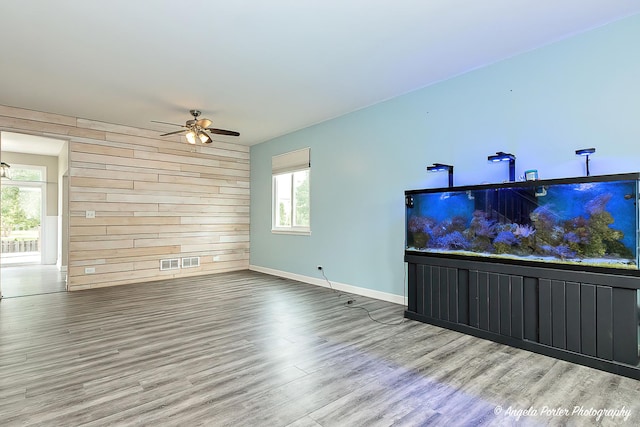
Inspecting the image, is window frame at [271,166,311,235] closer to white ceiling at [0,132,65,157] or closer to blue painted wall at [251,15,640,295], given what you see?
blue painted wall at [251,15,640,295]

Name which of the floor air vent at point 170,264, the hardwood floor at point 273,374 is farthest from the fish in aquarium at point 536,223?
the floor air vent at point 170,264

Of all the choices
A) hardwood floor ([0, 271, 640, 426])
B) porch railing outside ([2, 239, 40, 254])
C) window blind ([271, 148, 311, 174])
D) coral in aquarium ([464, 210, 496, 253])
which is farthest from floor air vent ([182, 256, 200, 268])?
coral in aquarium ([464, 210, 496, 253])

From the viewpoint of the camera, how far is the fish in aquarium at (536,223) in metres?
2.44

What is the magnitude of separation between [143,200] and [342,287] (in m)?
3.83

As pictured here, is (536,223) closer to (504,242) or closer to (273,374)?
(504,242)

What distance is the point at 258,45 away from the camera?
3135mm

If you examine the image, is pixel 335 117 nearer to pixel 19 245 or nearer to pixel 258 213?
pixel 258 213

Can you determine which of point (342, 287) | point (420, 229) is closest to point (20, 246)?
point (342, 287)

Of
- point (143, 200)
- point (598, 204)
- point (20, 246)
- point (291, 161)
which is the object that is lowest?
point (20, 246)

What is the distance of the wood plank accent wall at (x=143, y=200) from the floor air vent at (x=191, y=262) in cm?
8

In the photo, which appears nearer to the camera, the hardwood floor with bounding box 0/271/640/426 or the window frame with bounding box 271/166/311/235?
the hardwood floor with bounding box 0/271/640/426

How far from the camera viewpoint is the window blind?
5.89 meters

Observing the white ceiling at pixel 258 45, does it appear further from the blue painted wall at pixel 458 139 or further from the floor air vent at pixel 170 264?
the floor air vent at pixel 170 264

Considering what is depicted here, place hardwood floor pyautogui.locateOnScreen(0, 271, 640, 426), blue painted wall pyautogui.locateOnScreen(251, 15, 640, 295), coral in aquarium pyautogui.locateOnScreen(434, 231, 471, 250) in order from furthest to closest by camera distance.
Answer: coral in aquarium pyautogui.locateOnScreen(434, 231, 471, 250)
blue painted wall pyautogui.locateOnScreen(251, 15, 640, 295)
hardwood floor pyautogui.locateOnScreen(0, 271, 640, 426)
